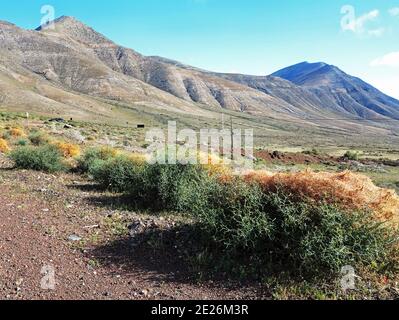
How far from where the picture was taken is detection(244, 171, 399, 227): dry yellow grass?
6449mm

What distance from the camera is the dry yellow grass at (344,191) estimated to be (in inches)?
254

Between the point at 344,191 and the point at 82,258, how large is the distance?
444 cm

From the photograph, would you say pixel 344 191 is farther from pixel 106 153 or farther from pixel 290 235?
pixel 106 153

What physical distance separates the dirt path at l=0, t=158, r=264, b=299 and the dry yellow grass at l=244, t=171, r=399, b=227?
1.89 m

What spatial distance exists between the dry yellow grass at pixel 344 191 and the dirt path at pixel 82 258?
189 centimetres

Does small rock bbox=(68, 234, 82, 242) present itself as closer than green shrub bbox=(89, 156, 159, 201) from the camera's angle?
Yes

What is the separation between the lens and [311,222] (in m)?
6.21

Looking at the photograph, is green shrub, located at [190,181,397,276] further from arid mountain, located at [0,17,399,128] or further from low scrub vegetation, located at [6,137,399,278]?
arid mountain, located at [0,17,399,128]

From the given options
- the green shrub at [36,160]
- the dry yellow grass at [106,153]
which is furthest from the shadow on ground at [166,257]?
the dry yellow grass at [106,153]

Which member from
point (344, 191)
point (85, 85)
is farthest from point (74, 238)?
point (85, 85)

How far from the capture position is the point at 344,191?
652 cm

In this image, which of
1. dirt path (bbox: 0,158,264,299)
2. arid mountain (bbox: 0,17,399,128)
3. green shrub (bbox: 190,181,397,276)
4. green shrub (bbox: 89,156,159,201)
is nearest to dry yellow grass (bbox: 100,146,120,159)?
green shrub (bbox: 89,156,159,201)

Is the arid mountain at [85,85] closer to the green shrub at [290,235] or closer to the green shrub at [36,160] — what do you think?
the green shrub at [36,160]
